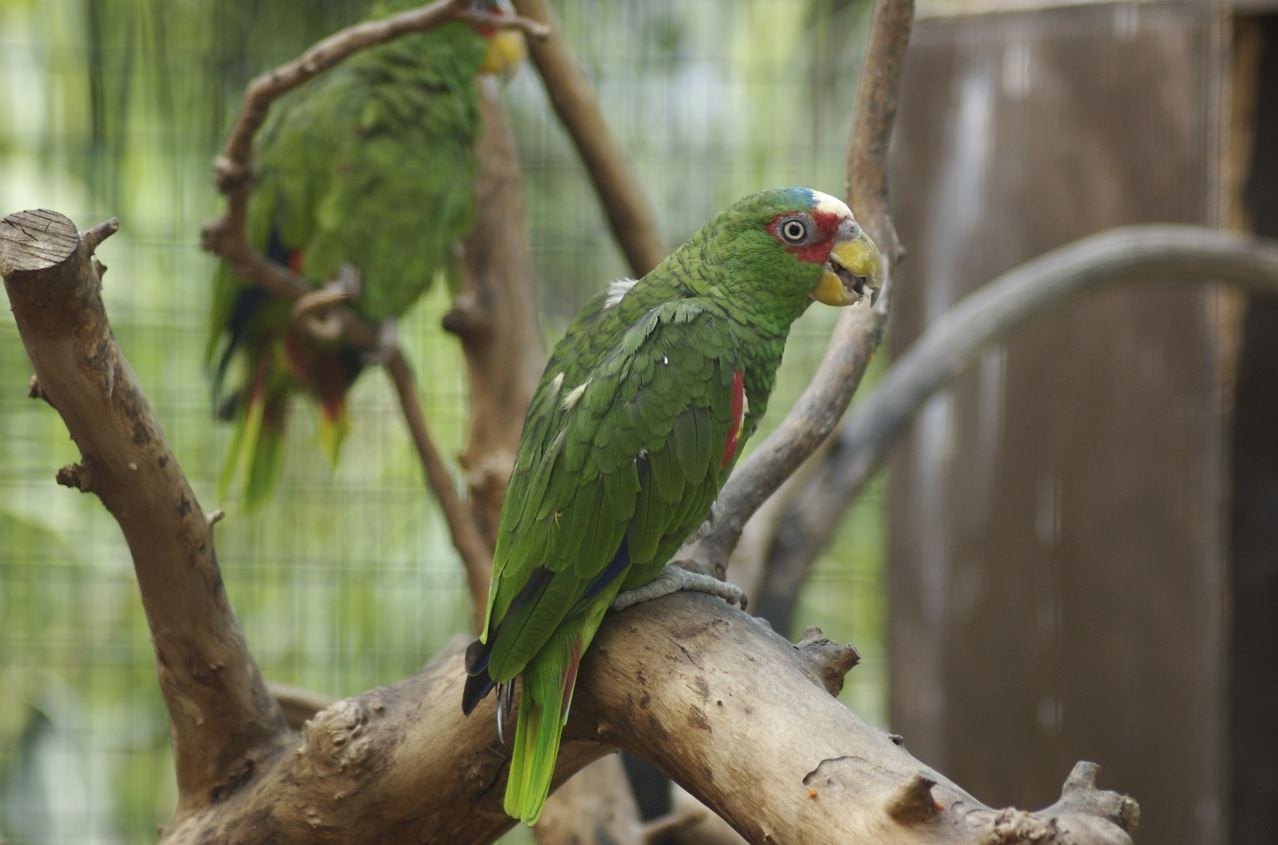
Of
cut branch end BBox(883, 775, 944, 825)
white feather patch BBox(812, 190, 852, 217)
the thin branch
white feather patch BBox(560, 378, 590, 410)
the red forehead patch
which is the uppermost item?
white feather patch BBox(812, 190, 852, 217)

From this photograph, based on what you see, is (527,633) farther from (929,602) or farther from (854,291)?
(929,602)

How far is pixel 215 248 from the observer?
1.72 meters

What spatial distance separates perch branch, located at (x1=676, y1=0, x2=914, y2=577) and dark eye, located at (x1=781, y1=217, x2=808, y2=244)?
0.29ft

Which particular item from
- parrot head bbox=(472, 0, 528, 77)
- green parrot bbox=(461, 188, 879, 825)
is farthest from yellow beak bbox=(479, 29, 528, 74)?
green parrot bbox=(461, 188, 879, 825)

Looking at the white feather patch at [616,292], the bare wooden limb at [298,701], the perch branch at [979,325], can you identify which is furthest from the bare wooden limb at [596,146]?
the bare wooden limb at [298,701]

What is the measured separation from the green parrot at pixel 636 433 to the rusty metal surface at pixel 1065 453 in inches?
36.8

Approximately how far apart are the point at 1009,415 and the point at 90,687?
2079mm

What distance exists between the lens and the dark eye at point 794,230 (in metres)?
1.15

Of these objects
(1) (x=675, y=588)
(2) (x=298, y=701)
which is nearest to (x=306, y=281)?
(2) (x=298, y=701)

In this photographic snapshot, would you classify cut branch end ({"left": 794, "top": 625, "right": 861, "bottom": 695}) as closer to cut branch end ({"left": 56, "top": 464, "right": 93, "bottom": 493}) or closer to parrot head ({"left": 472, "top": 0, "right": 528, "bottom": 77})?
cut branch end ({"left": 56, "top": 464, "right": 93, "bottom": 493})

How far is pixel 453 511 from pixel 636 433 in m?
0.73

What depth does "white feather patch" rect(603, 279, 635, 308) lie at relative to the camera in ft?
4.07

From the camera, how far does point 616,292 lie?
1.26 m

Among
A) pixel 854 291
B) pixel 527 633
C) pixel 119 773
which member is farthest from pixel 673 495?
pixel 119 773
